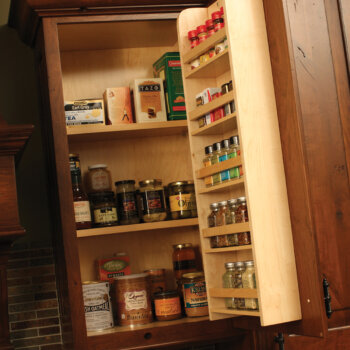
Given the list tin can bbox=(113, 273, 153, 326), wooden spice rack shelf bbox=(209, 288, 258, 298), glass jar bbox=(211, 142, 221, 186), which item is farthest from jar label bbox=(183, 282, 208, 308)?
glass jar bbox=(211, 142, 221, 186)

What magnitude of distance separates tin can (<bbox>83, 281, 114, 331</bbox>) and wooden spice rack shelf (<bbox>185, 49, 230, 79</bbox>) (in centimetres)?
82

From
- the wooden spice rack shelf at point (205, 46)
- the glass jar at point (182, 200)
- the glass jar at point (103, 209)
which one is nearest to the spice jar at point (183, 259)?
the glass jar at point (182, 200)

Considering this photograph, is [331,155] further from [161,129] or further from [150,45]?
[150,45]

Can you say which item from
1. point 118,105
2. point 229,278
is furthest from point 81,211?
point 229,278

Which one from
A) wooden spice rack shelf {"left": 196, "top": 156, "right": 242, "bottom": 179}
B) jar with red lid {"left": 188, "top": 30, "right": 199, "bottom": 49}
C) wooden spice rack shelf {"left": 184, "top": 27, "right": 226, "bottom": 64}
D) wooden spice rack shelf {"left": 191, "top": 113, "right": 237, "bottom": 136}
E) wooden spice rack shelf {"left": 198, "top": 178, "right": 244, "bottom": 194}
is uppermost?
jar with red lid {"left": 188, "top": 30, "right": 199, "bottom": 49}

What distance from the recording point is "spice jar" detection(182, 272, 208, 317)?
2227 millimetres

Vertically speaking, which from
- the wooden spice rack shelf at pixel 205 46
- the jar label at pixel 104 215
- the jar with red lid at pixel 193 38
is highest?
the jar with red lid at pixel 193 38

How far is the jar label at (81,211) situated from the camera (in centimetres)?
226

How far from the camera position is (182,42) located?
2.05 m

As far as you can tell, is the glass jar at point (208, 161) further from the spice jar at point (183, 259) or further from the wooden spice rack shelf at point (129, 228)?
the spice jar at point (183, 259)

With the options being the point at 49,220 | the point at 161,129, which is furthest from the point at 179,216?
the point at 49,220

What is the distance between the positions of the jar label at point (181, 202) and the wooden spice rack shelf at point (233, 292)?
49 cm

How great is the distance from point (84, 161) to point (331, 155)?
1113mm

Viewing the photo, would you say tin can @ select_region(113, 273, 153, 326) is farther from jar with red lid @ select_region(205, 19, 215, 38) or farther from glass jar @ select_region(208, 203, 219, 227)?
jar with red lid @ select_region(205, 19, 215, 38)
